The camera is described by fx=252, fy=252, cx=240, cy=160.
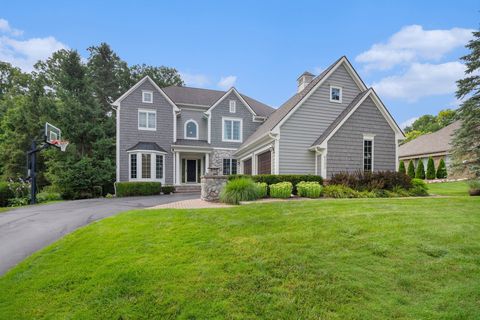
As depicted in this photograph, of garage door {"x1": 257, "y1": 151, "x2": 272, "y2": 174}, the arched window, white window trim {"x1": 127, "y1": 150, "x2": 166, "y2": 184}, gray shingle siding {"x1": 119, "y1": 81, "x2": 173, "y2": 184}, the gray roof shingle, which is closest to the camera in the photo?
the gray roof shingle

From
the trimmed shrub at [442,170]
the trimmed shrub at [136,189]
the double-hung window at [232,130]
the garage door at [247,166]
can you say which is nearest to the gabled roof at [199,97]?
the double-hung window at [232,130]

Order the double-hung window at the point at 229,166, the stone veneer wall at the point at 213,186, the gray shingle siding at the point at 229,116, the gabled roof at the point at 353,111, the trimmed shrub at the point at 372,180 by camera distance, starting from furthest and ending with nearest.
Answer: the double-hung window at the point at 229,166 < the gray shingle siding at the point at 229,116 < the gabled roof at the point at 353,111 < the trimmed shrub at the point at 372,180 < the stone veneer wall at the point at 213,186

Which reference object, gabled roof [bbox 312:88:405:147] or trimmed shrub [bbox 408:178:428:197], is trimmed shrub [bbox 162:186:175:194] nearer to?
gabled roof [bbox 312:88:405:147]

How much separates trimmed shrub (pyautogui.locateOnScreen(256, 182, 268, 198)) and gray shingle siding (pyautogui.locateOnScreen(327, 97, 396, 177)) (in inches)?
155

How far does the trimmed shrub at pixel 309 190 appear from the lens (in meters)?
10.8

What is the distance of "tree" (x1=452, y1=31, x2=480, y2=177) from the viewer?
48.8ft

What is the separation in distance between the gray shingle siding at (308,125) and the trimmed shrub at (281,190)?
93.1 inches

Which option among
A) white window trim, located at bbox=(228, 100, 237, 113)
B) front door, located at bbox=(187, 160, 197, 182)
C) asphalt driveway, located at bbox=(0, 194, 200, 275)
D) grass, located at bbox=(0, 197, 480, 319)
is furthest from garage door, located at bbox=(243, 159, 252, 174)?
grass, located at bbox=(0, 197, 480, 319)

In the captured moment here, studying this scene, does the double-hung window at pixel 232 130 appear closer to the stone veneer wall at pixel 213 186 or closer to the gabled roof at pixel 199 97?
the gabled roof at pixel 199 97

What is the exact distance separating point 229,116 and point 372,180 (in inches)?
522

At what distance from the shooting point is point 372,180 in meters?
11.6

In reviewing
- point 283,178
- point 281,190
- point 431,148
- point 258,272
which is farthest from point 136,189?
point 431,148

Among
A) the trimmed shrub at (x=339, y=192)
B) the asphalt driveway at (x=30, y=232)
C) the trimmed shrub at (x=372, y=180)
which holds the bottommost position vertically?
the asphalt driveway at (x=30, y=232)

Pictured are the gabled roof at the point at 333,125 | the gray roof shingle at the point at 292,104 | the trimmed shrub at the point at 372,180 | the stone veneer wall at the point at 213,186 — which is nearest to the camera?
the stone veneer wall at the point at 213,186
